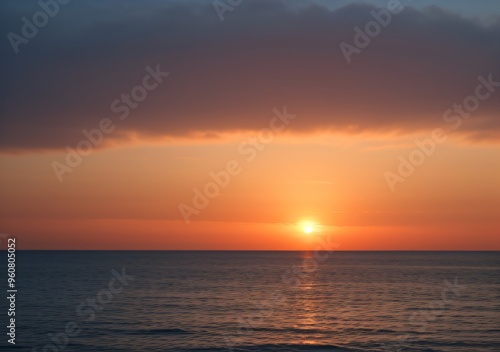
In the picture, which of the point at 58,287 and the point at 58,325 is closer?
the point at 58,325

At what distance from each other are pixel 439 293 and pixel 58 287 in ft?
211

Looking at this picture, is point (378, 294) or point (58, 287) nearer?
point (378, 294)

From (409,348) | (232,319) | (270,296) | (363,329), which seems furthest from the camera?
(270,296)

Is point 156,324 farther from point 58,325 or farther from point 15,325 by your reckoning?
point 15,325

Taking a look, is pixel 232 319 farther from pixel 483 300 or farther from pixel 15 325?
pixel 483 300

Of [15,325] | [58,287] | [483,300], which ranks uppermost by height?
[58,287]

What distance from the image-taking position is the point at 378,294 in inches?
3376

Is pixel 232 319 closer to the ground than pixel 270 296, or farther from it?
closer to the ground

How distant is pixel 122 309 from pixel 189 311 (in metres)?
8.06

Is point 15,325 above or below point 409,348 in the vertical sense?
above

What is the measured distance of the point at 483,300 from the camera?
76000 millimetres

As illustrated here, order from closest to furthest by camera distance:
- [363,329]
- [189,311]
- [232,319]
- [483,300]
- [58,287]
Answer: [363,329]
[232,319]
[189,311]
[483,300]
[58,287]

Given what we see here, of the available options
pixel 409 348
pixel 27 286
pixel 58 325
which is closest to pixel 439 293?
pixel 409 348

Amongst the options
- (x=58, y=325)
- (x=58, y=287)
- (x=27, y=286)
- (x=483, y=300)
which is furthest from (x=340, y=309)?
(x=27, y=286)
